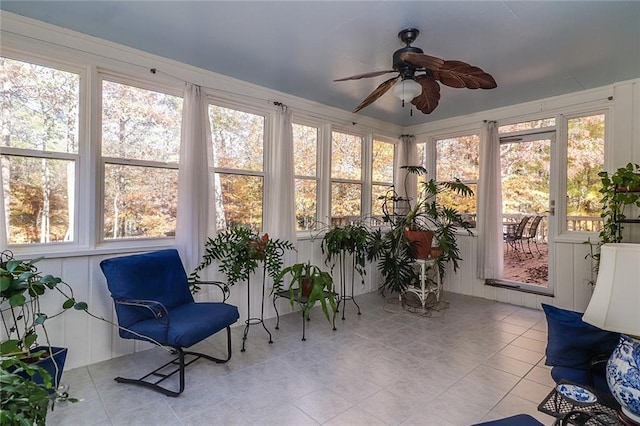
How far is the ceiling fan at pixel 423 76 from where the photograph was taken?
1947mm

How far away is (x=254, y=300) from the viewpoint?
11.6 feet

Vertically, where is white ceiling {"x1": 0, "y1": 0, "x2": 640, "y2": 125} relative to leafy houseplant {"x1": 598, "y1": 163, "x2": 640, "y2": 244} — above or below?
above

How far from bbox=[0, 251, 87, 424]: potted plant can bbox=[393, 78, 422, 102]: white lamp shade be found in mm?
2423

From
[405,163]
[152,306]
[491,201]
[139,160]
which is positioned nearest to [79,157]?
[139,160]

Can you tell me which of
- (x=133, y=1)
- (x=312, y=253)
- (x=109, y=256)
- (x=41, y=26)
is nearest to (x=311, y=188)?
(x=312, y=253)

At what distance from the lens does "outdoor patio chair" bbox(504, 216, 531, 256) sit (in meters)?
4.61

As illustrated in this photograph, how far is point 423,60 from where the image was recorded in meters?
1.91

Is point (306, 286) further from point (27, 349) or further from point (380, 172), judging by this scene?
point (380, 172)

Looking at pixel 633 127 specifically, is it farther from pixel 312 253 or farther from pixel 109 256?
pixel 109 256

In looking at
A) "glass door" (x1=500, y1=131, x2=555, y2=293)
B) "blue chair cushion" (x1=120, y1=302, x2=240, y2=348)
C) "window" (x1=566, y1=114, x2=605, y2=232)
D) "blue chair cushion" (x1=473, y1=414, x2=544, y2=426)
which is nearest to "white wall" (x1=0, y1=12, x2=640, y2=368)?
"window" (x1=566, y1=114, x2=605, y2=232)

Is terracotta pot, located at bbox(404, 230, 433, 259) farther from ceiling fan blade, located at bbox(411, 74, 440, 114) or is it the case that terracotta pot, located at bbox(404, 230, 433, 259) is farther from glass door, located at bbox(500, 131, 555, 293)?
ceiling fan blade, located at bbox(411, 74, 440, 114)

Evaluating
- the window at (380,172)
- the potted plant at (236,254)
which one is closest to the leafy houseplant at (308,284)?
the potted plant at (236,254)

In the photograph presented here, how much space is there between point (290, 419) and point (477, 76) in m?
2.38

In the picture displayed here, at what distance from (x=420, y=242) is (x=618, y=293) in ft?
8.92
